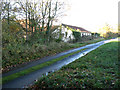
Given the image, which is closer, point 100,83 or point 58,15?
point 100,83

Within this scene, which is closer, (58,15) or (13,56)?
(13,56)

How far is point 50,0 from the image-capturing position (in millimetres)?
15586

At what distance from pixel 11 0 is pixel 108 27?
141 feet

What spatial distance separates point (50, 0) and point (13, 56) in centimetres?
1074

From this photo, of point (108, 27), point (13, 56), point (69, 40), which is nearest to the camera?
point (13, 56)

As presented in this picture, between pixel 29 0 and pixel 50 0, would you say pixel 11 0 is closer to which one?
pixel 29 0

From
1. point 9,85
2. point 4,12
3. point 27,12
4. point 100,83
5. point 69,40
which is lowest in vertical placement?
point 9,85

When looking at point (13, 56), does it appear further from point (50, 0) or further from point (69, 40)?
point (69, 40)

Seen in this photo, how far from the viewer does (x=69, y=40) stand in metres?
23.0

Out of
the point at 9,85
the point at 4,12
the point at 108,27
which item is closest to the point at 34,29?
the point at 4,12

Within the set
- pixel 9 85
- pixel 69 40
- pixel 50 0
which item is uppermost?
pixel 50 0

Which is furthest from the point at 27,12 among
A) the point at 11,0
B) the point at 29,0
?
the point at 11,0

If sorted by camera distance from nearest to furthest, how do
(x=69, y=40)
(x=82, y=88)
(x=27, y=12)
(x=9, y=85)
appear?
(x=82, y=88) < (x=9, y=85) < (x=27, y=12) < (x=69, y=40)

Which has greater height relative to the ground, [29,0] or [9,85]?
[29,0]
